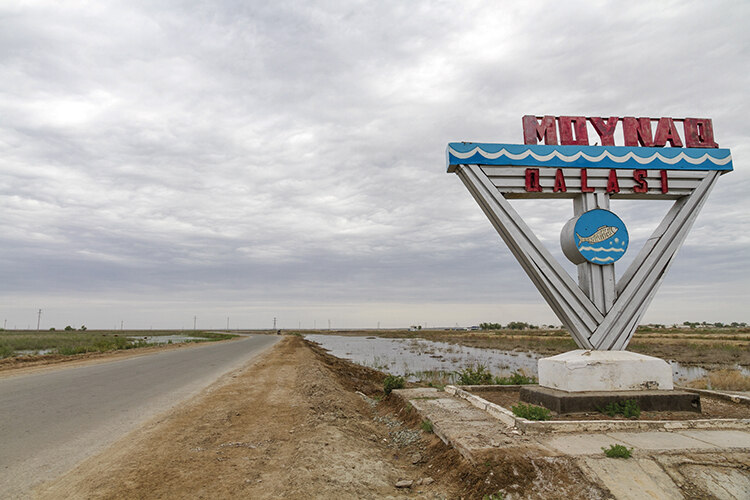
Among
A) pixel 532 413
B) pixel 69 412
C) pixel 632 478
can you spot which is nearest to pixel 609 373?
pixel 532 413

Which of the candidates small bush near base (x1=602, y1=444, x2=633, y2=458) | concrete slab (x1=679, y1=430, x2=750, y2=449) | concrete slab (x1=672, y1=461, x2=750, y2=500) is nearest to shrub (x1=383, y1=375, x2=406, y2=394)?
concrete slab (x1=679, y1=430, x2=750, y2=449)

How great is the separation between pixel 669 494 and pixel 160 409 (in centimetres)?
853

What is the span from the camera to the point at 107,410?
28.8 ft

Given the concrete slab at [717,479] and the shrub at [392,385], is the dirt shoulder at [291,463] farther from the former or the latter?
the shrub at [392,385]

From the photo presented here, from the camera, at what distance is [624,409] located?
7.50m

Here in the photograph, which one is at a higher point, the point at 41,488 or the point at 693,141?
the point at 693,141

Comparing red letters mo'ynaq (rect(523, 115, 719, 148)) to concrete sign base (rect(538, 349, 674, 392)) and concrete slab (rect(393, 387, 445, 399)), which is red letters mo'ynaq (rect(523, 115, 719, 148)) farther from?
concrete slab (rect(393, 387, 445, 399))

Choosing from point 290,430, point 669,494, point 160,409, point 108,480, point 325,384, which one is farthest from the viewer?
point 325,384

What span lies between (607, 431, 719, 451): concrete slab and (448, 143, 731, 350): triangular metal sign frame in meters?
2.91

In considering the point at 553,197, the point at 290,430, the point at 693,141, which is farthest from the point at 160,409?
the point at 693,141

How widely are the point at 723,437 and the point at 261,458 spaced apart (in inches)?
242

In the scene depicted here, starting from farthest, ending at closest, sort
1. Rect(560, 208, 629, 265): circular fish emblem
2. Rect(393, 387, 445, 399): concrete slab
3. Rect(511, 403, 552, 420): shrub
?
1. Rect(393, 387, 445, 399): concrete slab
2. Rect(560, 208, 629, 265): circular fish emblem
3. Rect(511, 403, 552, 420): shrub

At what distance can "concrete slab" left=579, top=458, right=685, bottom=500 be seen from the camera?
176 inches

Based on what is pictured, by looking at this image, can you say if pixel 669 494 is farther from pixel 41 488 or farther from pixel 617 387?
pixel 41 488
